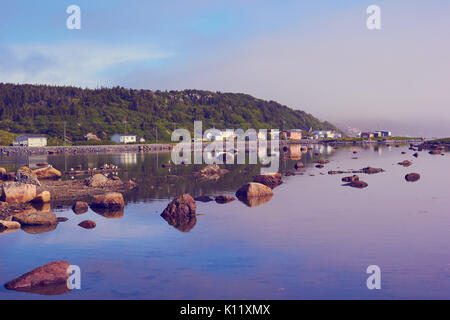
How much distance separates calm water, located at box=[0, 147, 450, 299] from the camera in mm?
18734

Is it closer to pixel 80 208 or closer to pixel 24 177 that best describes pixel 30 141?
pixel 24 177

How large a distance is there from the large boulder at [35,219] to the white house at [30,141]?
144689 mm

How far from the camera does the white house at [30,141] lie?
534 feet

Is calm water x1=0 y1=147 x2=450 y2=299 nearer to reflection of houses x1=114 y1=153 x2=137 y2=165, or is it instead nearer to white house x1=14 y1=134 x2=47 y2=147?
reflection of houses x1=114 y1=153 x2=137 y2=165

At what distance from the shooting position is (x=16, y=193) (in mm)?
38406

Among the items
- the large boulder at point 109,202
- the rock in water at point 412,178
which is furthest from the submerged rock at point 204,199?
the rock in water at point 412,178

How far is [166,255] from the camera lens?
77.6 feet

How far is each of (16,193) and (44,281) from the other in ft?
72.3

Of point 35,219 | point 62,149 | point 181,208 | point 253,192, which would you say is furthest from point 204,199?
point 62,149

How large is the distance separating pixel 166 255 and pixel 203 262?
251 centimetres

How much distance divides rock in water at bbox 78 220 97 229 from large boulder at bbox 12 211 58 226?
220 cm

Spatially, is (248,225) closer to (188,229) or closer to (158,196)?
(188,229)

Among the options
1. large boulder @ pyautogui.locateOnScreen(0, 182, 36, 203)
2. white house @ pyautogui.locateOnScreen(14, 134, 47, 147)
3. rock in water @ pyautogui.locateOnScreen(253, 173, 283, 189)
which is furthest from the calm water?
white house @ pyautogui.locateOnScreen(14, 134, 47, 147)
